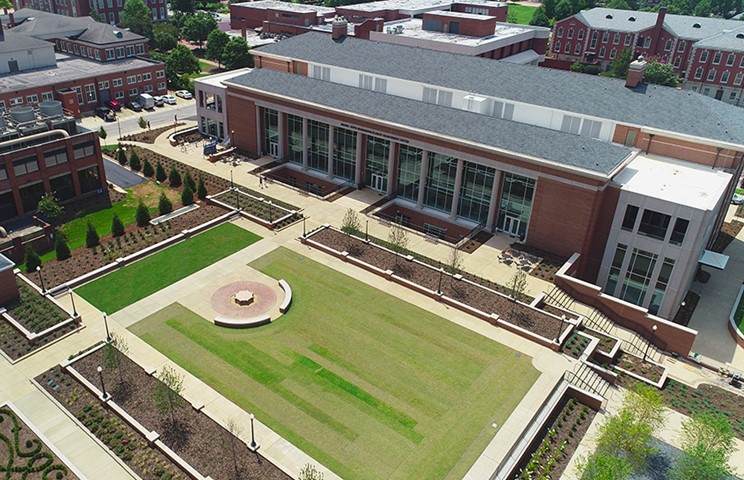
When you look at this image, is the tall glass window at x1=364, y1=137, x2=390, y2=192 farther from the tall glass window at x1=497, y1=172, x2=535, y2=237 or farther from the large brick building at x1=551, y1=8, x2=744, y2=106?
the large brick building at x1=551, y1=8, x2=744, y2=106

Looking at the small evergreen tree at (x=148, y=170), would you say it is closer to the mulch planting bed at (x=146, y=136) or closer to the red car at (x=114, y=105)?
the mulch planting bed at (x=146, y=136)

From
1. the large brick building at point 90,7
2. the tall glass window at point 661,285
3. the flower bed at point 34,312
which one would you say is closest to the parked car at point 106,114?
the flower bed at point 34,312

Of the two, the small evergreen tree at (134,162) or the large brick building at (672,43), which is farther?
the large brick building at (672,43)

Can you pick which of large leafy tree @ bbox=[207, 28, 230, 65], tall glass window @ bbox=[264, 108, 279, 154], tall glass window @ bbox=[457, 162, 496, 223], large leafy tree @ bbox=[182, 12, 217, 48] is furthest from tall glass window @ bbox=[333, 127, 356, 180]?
large leafy tree @ bbox=[182, 12, 217, 48]

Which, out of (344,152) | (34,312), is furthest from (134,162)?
(34,312)

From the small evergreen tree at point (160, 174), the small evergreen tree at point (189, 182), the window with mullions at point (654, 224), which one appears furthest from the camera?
the small evergreen tree at point (160, 174)

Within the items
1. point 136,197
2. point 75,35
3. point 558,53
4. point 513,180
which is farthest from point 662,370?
point 558,53

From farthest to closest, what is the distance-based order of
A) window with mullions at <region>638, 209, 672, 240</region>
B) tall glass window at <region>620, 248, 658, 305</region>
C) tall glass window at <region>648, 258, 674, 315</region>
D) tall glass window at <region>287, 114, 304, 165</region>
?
tall glass window at <region>287, 114, 304, 165</region> → tall glass window at <region>620, 248, 658, 305</region> → tall glass window at <region>648, 258, 674, 315</region> → window with mullions at <region>638, 209, 672, 240</region>
